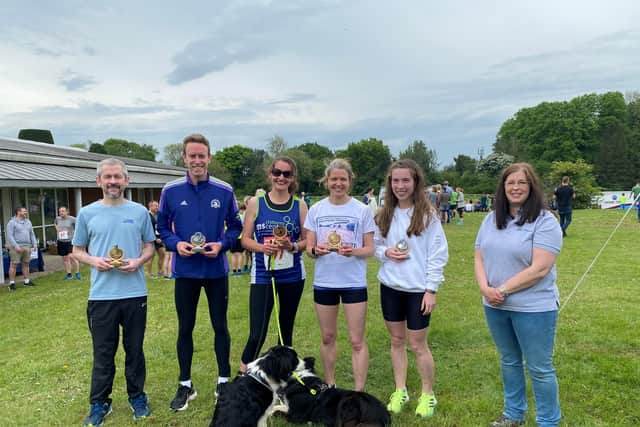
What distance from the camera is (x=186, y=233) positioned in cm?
350

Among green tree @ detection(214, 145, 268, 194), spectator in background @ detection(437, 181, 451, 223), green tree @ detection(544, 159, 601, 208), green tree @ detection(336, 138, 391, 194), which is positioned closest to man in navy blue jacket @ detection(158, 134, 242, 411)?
spectator in background @ detection(437, 181, 451, 223)

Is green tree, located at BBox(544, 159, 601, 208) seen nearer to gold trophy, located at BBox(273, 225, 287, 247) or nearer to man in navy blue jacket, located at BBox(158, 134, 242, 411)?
gold trophy, located at BBox(273, 225, 287, 247)

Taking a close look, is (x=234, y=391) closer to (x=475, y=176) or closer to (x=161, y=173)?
(x=161, y=173)

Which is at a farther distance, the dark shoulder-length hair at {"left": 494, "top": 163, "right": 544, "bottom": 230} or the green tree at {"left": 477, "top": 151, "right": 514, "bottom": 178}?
the green tree at {"left": 477, "top": 151, "right": 514, "bottom": 178}

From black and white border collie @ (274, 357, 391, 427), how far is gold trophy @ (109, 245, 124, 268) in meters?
1.62

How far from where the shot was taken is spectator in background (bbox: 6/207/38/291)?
10.0 meters

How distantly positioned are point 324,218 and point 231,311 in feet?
13.6

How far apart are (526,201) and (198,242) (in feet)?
8.28

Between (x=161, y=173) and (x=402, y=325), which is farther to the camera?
(x=161, y=173)

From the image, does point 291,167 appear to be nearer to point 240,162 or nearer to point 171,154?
point 240,162

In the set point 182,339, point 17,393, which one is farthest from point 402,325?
point 17,393

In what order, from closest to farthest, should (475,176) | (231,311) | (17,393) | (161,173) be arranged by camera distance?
(17,393)
(231,311)
(161,173)
(475,176)

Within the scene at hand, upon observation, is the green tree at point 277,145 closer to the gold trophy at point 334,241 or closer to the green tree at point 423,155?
the green tree at point 423,155

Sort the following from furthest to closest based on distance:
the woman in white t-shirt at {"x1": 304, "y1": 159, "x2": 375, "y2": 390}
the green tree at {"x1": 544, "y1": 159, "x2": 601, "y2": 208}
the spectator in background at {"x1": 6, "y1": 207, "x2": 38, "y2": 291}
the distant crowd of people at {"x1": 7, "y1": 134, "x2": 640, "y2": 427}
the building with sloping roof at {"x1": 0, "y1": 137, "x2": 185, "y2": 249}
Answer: the green tree at {"x1": 544, "y1": 159, "x2": 601, "y2": 208}
the building with sloping roof at {"x1": 0, "y1": 137, "x2": 185, "y2": 249}
the spectator in background at {"x1": 6, "y1": 207, "x2": 38, "y2": 291}
the woman in white t-shirt at {"x1": 304, "y1": 159, "x2": 375, "y2": 390}
the distant crowd of people at {"x1": 7, "y1": 134, "x2": 640, "y2": 427}
